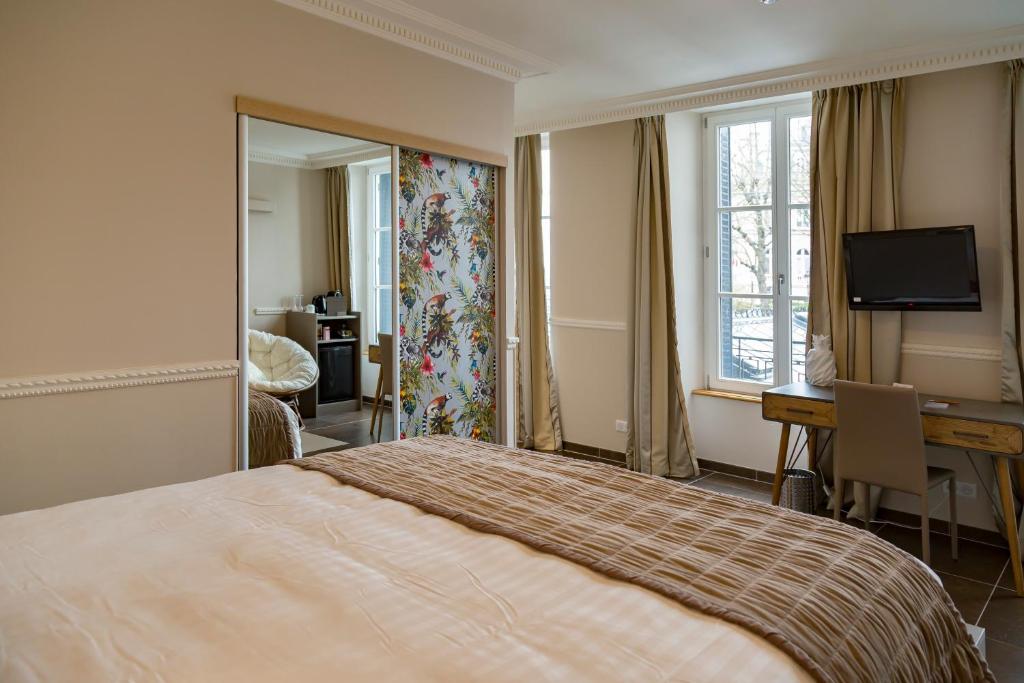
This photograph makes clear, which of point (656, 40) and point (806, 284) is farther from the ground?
point (656, 40)

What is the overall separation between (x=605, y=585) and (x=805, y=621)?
37 centimetres

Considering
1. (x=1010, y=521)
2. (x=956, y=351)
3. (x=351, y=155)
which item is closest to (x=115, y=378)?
(x=351, y=155)

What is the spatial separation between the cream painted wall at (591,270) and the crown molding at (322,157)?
7.48 ft

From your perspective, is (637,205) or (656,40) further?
(637,205)

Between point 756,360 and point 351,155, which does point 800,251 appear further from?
point 351,155

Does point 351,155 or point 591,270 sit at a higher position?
point 351,155

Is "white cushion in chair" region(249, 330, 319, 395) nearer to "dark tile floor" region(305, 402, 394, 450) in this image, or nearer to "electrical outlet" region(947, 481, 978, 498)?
"dark tile floor" region(305, 402, 394, 450)

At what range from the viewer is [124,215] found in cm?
249

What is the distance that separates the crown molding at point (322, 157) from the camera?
292 cm

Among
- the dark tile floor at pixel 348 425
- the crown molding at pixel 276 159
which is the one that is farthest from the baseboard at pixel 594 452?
the crown molding at pixel 276 159

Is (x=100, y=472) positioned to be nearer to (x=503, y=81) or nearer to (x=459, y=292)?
(x=459, y=292)

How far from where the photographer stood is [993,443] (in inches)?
125

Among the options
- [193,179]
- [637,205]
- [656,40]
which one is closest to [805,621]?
[193,179]

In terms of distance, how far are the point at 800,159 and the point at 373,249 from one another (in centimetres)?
295
